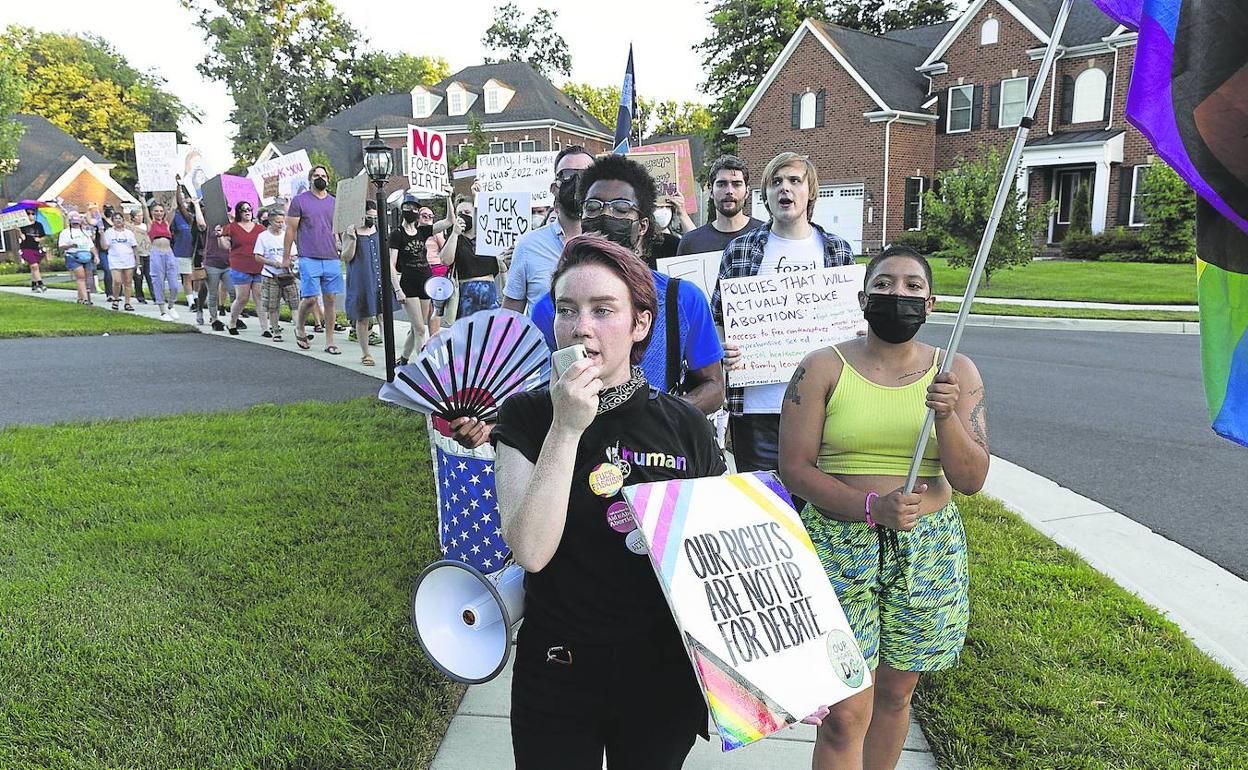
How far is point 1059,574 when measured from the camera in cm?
440

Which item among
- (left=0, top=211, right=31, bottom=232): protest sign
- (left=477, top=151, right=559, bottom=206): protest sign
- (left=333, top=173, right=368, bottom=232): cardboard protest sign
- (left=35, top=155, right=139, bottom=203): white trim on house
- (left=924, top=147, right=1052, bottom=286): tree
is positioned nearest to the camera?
(left=477, top=151, right=559, bottom=206): protest sign

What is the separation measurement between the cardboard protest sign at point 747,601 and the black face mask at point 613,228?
4.52 ft

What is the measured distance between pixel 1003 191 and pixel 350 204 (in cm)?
942

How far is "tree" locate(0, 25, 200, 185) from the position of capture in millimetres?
57156

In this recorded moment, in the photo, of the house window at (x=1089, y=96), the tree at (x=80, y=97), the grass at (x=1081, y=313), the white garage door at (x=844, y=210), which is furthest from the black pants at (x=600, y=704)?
the tree at (x=80, y=97)

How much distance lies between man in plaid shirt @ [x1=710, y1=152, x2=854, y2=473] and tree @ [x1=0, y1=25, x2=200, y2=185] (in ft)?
210

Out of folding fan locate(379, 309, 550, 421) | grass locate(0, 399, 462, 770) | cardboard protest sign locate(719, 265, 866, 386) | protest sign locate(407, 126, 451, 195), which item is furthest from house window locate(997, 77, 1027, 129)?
folding fan locate(379, 309, 550, 421)

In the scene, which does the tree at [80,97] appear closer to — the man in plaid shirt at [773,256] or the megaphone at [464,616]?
the man in plaid shirt at [773,256]

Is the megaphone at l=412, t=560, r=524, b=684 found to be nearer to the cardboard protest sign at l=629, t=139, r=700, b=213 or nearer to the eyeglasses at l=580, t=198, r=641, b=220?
the eyeglasses at l=580, t=198, r=641, b=220

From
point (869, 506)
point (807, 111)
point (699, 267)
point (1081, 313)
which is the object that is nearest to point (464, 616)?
point (869, 506)

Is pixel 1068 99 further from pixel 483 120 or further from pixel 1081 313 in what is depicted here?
pixel 483 120

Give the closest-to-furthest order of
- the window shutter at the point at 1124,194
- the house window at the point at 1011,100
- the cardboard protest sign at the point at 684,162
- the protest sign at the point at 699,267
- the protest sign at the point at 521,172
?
the protest sign at the point at 699,267 → the protest sign at the point at 521,172 → the cardboard protest sign at the point at 684,162 → the window shutter at the point at 1124,194 → the house window at the point at 1011,100

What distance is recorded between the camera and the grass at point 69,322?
44.5 feet

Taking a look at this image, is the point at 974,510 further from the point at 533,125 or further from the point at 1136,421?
the point at 533,125
